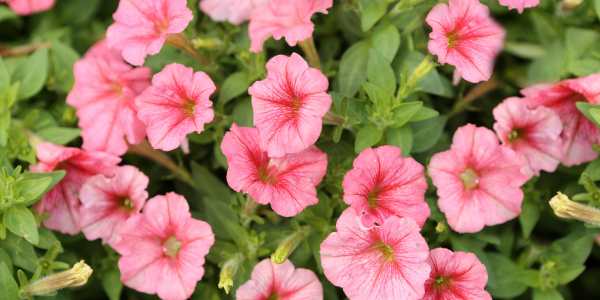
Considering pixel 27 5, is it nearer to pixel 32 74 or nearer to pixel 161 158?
pixel 32 74

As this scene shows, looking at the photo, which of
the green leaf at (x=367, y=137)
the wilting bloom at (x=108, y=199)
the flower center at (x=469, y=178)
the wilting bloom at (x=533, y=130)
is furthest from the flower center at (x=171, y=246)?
the wilting bloom at (x=533, y=130)

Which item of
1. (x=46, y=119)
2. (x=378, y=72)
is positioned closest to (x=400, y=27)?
(x=378, y=72)

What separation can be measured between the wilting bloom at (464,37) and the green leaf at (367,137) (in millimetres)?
231

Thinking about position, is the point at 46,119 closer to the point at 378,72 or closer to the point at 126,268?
the point at 126,268

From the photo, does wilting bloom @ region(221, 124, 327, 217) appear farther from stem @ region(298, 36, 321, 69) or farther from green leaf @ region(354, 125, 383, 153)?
stem @ region(298, 36, 321, 69)

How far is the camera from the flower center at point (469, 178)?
1.82 metres

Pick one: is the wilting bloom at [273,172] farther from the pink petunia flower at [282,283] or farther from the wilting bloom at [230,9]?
the wilting bloom at [230,9]

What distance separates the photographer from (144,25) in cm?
189

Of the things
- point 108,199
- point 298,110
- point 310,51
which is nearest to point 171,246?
point 108,199

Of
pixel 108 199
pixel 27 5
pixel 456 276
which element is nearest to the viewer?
pixel 456 276

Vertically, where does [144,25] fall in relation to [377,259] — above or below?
above

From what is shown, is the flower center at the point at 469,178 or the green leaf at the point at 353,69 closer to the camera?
the flower center at the point at 469,178

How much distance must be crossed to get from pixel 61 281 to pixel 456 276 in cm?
89

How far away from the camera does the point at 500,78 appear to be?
2279 mm
